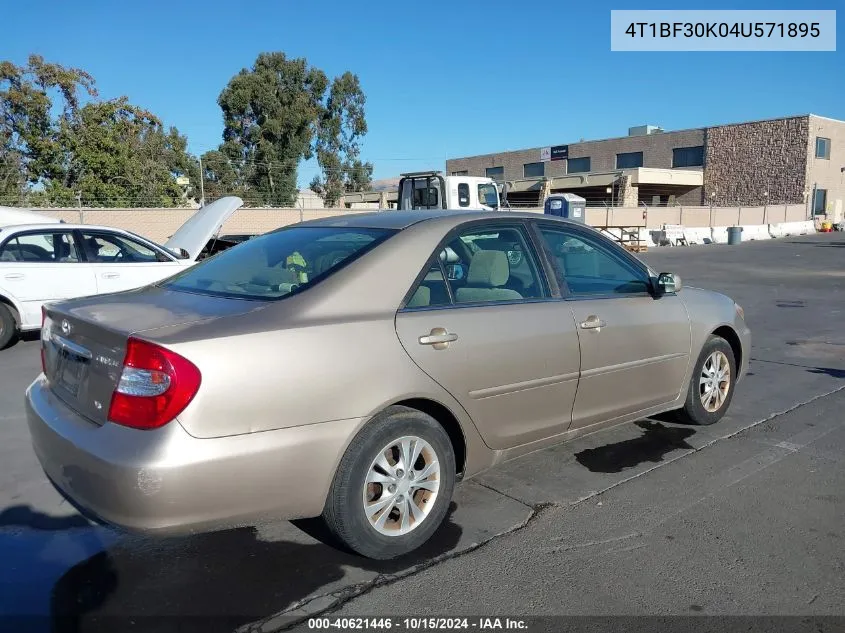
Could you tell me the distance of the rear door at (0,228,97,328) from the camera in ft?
26.3

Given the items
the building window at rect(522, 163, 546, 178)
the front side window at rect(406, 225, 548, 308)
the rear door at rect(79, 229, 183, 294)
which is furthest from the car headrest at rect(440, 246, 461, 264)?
the building window at rect(522, 163, 546, 178)

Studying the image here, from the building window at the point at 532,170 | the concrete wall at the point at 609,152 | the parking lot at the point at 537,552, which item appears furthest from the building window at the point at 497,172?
the parking lot at the point at 537,552

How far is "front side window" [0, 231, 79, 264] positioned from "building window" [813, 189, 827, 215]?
5243 cm

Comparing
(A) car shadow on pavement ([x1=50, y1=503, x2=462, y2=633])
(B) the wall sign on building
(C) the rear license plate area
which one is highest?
(B) the wall sign on building

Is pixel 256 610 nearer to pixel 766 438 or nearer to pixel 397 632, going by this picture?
pixel 397 632

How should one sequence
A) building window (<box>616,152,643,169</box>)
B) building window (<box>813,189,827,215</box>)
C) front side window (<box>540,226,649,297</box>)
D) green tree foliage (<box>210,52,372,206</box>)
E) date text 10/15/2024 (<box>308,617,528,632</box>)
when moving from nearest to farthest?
date text 10/15/2024 (<box>308,617,528,632</box>)
front side window (<box>540,226,649,297</box>)
green tree foliage (<box>210,52,372,206</box>)
building window (<box>813,189,827,215</box>)
building window (<box>616,152,643,169</box>)

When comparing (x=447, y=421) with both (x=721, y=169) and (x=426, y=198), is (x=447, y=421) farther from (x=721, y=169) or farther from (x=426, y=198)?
(x=721, y=169)

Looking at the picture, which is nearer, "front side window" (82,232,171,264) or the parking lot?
the parking lot

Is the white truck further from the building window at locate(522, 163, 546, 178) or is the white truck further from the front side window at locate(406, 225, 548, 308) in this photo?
the building window at locate(522, 163, 546, 178)

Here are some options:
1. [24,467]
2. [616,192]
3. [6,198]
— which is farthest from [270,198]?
[24,467]

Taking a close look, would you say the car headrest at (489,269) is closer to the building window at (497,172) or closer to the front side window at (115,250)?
the front side window at (115,250)

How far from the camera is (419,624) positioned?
8.87 ft

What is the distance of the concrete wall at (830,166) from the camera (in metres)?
47.0

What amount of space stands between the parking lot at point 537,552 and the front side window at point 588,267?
116cm
